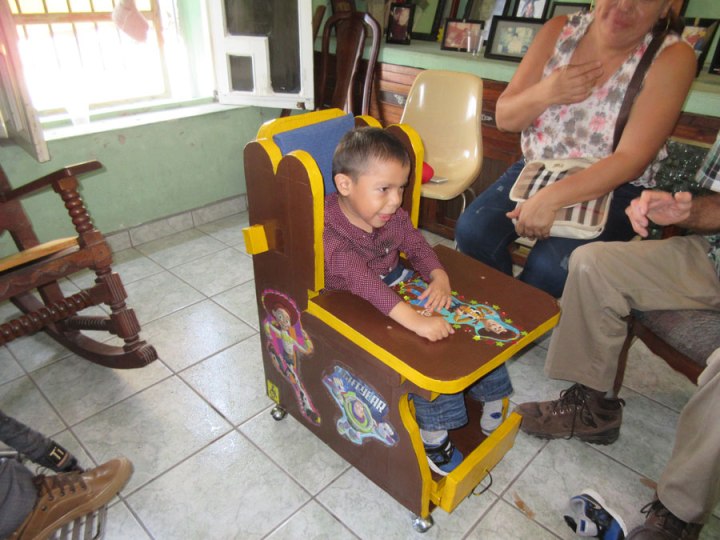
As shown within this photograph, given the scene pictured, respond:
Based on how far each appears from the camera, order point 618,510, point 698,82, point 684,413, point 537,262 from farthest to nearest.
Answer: point 698,82 → point 537,262 → point 618,510 → point 684,413

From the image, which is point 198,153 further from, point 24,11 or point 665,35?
point 665,35

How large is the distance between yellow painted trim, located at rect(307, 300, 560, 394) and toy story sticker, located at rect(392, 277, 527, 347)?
0.03 meters

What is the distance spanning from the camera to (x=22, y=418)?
62.9 inches

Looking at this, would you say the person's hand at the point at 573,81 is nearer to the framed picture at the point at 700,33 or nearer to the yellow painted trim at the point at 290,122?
the yellow painted trim at the point at 290,122

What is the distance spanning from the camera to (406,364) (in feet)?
3.18

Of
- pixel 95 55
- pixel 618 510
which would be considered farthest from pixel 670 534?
pixel 95 55

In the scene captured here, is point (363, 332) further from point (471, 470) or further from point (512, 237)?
point (512, 237)

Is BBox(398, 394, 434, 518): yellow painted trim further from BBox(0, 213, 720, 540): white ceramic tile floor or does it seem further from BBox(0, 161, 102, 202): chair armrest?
BBox(0, 161, 102, 202): chair armrest

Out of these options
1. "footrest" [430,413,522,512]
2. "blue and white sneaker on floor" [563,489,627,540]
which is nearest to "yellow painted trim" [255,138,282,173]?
"footrest" [430,413,522,512]

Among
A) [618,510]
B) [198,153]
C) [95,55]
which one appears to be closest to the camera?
[618,510]

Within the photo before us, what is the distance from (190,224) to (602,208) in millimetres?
2260

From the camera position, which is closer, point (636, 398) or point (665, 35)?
point (665, 35)

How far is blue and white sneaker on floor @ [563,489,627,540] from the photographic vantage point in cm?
123

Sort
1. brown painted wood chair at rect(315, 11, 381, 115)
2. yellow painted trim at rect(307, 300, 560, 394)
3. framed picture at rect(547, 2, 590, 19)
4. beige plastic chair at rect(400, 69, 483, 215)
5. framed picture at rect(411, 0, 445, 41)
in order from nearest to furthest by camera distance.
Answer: yellow painted trim at rect(307, 300, 560, 394)
beige plastic chair at rect(400, 69, 483, 215)
framed picture at rect(547, 2, 590, 19)
brown painted wood chair at rect(315, 11, 381, 115)
framed picture at rect(411, 0, 445, 41)
